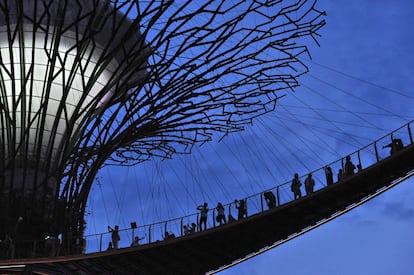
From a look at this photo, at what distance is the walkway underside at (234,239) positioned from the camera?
20016 mm

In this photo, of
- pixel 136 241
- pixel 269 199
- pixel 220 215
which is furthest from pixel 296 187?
pixel 136 241

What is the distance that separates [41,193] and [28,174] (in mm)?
1282

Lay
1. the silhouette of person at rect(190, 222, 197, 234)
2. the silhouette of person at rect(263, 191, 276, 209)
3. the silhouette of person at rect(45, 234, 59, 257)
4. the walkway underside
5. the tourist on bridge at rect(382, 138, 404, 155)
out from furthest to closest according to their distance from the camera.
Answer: the silhouette of person at rect(190, 222, 197, 234)
the silhouette of person at rect(45, 234, 59, 257)
the silhouette of person at rect(263, 191, 276, 209)
the walkway underside
the tourist on bridge at rect(382, 138, 404, 155)

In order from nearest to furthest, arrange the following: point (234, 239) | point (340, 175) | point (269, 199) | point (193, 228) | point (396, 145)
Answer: point (396, 145) < point (340, 175) < point (269, 199) < point (193, 228) < point (234, 239)

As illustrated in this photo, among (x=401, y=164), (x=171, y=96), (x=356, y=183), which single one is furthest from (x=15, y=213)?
(x=401, y=164)

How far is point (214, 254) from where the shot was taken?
2448 cm

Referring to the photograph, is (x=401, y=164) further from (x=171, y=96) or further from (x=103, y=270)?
(x=103, y=270)

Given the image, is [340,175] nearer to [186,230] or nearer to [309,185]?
[309,185]

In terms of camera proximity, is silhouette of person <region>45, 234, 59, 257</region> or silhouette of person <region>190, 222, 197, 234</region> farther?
silhouette of person <region>190, 222, 197, 234</region>

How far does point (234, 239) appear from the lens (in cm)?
2292

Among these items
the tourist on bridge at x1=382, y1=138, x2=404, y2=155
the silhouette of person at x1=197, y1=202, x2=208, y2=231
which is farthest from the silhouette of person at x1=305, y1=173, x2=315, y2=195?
the silhouette of person at x1=197, y1=202, x2=208, y2=231

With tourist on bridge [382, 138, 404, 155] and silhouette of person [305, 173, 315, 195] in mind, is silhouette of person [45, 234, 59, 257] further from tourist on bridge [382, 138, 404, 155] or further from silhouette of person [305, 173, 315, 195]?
tourist on bridge [382, 138, 404, 155]

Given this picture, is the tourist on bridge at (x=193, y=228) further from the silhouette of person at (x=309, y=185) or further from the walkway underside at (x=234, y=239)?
the silhouette of person at (x=309, y=185)

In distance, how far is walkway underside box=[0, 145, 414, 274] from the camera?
20016 mm
